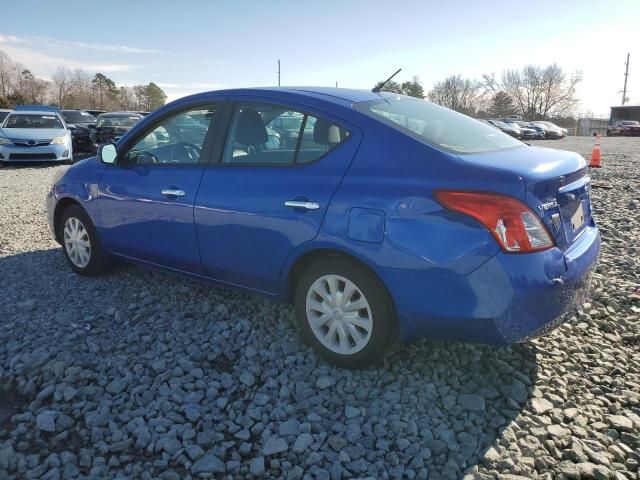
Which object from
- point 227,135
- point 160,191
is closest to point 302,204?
point 227,135

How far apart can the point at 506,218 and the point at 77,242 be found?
→ 3749 millimetres

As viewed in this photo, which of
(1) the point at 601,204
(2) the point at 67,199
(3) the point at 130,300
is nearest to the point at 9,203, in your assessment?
(2) the point at 67,199

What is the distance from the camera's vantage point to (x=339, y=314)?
3.06 meters

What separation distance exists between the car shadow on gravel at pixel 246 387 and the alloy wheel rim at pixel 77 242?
663mm

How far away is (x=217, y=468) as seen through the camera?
235cm

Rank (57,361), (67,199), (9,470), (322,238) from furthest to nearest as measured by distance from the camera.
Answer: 1. (67,199)
2. (57,361)
3. (322,238)
4. (9,470)

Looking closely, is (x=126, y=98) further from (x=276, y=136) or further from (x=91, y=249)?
(x=276, y=136)

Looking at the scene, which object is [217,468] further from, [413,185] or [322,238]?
[413,185]

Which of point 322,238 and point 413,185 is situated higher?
point 413,185

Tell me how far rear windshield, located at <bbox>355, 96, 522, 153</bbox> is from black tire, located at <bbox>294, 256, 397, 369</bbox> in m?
0.82

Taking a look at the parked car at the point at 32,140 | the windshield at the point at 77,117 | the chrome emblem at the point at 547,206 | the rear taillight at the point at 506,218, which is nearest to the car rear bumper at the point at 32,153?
the parked car at the point at 32,140

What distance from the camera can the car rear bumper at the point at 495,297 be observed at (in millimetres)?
2516

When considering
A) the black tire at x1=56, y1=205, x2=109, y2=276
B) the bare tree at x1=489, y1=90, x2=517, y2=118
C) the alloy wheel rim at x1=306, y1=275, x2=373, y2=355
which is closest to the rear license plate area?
the alloy wheel rim at x1=306, y1=275, x2=373, y2=355

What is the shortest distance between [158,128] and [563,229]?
3.01 meters
